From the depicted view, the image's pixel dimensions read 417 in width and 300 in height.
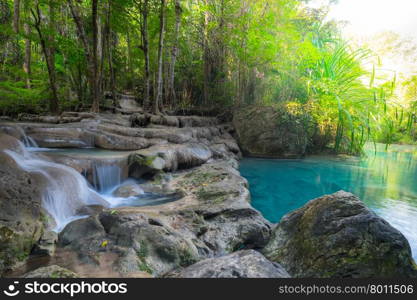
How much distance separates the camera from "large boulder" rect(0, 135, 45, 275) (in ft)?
6.49

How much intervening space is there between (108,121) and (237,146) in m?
4.45

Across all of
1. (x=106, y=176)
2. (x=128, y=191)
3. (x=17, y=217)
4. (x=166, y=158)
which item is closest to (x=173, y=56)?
(x=166, y=158)

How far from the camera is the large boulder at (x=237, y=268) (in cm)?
152

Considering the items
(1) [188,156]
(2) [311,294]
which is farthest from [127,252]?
(1) [188,156]

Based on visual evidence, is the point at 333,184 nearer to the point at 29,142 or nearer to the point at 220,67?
the point at 29,142

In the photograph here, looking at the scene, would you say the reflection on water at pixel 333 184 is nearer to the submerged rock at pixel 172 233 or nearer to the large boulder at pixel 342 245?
the submerged rock at pixel 172 233

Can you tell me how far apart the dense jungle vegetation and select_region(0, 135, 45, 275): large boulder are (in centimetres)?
551

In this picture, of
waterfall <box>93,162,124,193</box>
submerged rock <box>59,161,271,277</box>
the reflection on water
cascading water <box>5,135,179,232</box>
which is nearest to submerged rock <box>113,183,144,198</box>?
cascading water <box>5,135,179,232</box>

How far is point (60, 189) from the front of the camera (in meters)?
3.10

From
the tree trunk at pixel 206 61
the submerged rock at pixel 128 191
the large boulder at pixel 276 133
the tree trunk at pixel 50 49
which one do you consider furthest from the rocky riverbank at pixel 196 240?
the tree trunk at pixel 206 61

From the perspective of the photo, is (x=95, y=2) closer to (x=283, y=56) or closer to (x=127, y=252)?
(x=283, y=56)

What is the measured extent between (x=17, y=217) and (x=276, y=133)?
821 centimetres

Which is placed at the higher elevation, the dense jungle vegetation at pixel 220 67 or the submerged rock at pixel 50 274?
the dense jungle vegetation at pixel 220 67

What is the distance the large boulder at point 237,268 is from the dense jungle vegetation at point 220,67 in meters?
7.10
